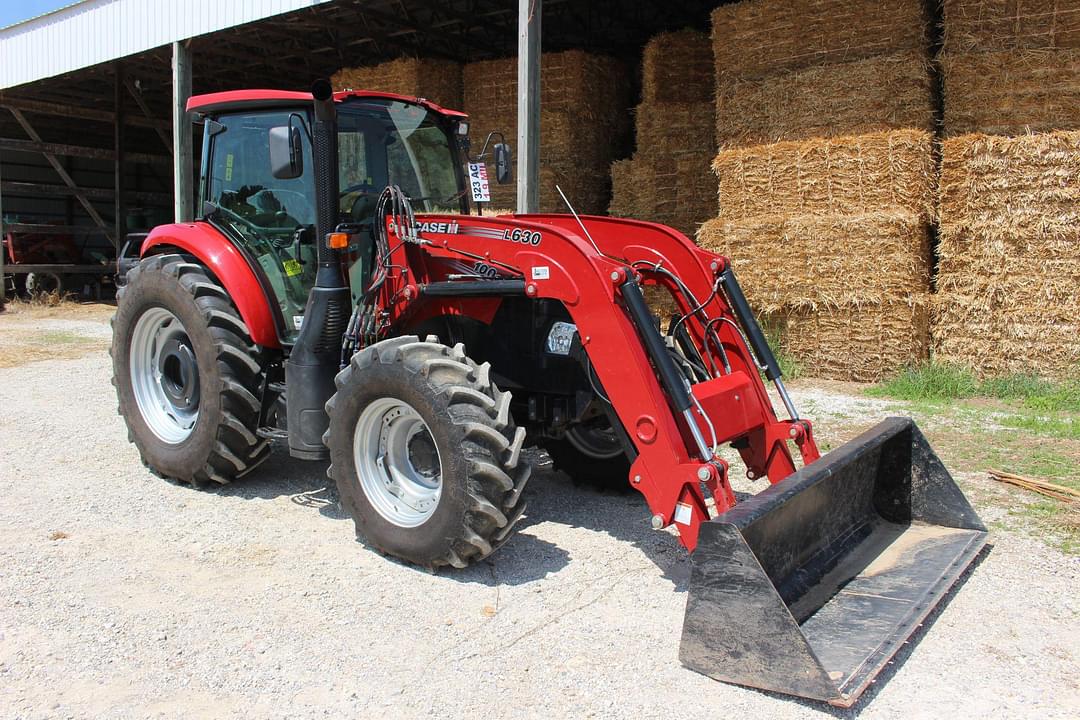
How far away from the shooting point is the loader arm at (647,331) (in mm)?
3410

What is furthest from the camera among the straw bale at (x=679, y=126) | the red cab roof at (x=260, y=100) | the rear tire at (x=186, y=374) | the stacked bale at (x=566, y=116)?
the stacked bale at (x=566, y=116)

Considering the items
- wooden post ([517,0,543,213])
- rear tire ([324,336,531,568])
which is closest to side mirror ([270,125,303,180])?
rear tire ([324,336,531,568])

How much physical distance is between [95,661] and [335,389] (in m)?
Answer: 1.75

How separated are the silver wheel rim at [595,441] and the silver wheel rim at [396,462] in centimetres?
115

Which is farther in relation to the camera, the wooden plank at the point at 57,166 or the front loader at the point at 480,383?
the wooden plank at the point at 57,166

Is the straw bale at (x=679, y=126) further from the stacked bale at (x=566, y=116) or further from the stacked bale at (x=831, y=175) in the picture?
the stacked bale at (x=831, y=175)

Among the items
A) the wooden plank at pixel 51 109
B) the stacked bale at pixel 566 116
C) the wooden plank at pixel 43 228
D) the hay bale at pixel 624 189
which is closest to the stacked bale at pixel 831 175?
the hay bale at pixel 624 189

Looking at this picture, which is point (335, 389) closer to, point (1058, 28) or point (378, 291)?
point (378, 291)

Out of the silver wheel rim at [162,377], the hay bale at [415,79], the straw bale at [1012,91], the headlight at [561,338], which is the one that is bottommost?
the silver wheel rim at [162,377]

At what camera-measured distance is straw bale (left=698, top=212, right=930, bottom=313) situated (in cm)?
780

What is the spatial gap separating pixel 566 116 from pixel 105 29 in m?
6.74

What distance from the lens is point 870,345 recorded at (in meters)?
8.02

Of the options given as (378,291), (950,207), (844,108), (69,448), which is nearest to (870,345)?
(950,207)

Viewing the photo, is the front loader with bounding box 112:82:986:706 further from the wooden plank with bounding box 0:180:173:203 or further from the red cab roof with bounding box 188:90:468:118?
the wooden plank with bounding box 0:180:173:203
